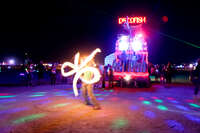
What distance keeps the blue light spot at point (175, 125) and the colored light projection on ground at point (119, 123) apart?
1208 millimetres

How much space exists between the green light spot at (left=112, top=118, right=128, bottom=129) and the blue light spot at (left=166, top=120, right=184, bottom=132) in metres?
1.23

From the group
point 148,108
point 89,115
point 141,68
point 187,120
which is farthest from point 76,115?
point 141,68

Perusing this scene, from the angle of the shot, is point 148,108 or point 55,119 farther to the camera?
point 148,108

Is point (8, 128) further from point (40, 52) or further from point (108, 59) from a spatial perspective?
point (40, 52)

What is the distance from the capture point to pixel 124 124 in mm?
5789

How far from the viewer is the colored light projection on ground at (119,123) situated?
5598 mm

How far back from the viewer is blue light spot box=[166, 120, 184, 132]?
548cm

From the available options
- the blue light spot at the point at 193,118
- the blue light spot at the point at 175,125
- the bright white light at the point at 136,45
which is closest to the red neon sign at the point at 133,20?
the bright white light at the point at 136,45

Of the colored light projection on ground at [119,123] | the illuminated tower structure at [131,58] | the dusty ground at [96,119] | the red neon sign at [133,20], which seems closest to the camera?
the dusty ground at [96,119]

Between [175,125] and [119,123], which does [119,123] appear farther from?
[175,125]

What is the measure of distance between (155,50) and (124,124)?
8838cm

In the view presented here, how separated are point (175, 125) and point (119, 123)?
1553 millimetres

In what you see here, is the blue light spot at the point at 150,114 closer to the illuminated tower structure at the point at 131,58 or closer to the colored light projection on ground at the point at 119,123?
the colored light projection on ground at the point at 119,123

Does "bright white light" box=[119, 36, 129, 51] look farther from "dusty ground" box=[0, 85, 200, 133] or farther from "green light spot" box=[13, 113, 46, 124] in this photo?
"green light spot" box=[13, 113, 46, 124]
